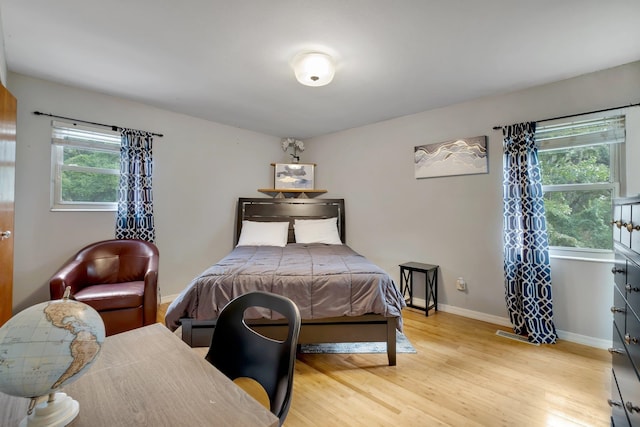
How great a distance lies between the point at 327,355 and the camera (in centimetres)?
221

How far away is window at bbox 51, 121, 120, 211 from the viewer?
2.65m

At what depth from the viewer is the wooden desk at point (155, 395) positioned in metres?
0.62

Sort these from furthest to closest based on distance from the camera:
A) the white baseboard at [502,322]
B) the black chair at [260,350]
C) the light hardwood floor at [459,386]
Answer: the white baseboard at [502,322] → the light hardwood floor at [459,386] → the black chair at [260,350]

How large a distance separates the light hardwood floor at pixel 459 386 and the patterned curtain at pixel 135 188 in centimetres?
232

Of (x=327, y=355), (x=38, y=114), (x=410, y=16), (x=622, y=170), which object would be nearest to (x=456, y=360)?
(x=327, y=355)

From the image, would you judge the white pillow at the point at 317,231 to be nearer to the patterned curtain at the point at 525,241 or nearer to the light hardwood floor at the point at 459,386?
the light hardwood floor at the point at 459,386

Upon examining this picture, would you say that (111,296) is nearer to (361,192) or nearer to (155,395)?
(155,395)

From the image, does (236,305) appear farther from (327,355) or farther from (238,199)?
(238,199)

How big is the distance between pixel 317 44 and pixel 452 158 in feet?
6.47

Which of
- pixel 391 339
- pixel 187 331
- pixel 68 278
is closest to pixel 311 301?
pixel 391 339

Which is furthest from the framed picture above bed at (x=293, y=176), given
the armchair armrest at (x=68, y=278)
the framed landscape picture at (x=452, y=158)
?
the armchair armrest at (x=68, y=278)

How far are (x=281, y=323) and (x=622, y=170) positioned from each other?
3.03 meters

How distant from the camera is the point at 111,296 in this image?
2.24 m

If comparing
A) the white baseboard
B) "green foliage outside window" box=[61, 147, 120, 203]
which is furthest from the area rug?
"green foliage outside window" box=[61, 147, 120, 203]
